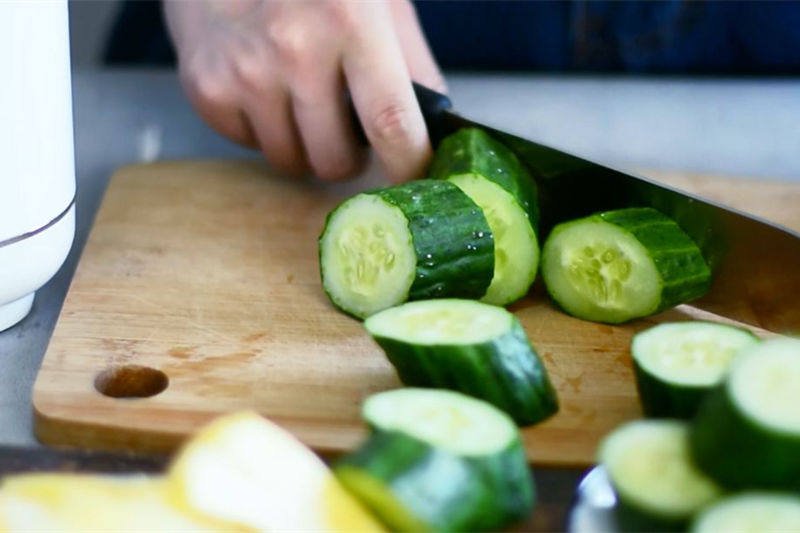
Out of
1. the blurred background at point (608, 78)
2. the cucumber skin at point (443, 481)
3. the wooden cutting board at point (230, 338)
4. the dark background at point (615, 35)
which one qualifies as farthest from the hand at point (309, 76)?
the cucumber skin at point (443, 481)

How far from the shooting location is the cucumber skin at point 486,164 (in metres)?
1.84

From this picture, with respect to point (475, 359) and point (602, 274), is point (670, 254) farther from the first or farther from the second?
point (475, 359)

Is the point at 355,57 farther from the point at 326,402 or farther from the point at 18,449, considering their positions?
the point at 18,449

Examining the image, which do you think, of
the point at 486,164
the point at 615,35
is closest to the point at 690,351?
the point at 486,164

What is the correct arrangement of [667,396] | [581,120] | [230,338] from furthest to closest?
[581,120], [230,338], [667,396]

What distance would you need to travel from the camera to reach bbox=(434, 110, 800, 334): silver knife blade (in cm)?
172

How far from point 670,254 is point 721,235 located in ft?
0.31

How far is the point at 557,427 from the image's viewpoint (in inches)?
58.3

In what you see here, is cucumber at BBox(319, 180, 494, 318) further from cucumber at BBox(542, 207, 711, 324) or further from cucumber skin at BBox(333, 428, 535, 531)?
cucumber skin at BBox(333, 428, 535, 531)

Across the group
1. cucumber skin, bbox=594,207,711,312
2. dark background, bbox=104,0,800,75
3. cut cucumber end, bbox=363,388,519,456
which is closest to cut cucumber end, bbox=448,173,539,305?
cucumber skin, bbox=594,207,711,312

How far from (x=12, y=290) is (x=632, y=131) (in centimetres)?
146

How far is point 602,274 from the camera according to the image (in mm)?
1760

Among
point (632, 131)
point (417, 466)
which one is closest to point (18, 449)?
point (417, 466)

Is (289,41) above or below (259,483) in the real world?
above
